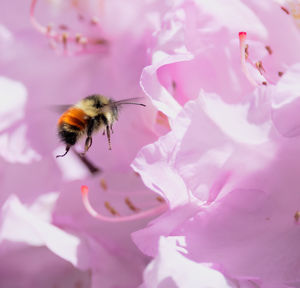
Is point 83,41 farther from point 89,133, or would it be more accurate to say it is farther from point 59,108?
point 89,133

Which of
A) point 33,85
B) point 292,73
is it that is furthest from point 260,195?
point 33,85

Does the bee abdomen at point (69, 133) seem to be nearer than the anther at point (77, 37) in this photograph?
Yes

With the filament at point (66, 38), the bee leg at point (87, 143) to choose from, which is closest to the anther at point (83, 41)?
the filament at point (66, 38)

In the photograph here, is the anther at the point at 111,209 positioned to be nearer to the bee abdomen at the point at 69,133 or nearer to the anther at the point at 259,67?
the bee abdomen at the point at 69,133

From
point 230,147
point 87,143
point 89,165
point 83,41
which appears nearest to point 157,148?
point 230,147

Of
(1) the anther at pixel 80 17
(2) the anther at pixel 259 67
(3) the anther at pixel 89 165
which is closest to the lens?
(2) the anther at pixel 259 67

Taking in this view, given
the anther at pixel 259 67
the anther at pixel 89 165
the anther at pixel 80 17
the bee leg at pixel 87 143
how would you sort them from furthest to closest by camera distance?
the anther at pixel 80 17
the anther at pixel 89 165
the bee leg at pixel 87 143
the anther at pixel 259 67
